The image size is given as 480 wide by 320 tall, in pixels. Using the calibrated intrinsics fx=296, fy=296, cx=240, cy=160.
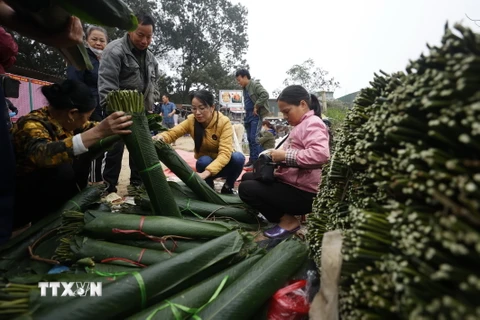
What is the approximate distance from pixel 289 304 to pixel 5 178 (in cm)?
213

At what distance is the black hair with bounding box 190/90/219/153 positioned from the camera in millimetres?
3705

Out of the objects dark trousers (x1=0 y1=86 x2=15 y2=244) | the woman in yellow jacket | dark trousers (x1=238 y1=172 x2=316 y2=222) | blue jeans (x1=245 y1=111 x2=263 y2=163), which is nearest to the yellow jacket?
the woman in yellow jacket

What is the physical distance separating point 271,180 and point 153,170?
1125mm

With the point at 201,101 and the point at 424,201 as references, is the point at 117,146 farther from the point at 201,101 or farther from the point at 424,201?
the point at 424,201

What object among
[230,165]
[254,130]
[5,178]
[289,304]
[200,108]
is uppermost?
[200,108]

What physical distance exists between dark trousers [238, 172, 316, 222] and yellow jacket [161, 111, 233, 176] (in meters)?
0.73

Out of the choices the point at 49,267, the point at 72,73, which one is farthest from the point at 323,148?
the point at 72,73

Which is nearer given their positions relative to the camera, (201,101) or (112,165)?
(201,101)

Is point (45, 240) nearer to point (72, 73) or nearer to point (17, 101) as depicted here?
point (72, 73)

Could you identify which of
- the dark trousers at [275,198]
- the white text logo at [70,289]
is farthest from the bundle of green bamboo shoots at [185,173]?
the white text logo at [70,289]

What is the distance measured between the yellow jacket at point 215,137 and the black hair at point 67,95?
1.22 m

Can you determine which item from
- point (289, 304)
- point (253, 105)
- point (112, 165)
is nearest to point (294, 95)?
point (289, 304)

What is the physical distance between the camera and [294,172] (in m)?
2.83

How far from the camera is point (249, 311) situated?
58.1 inches
